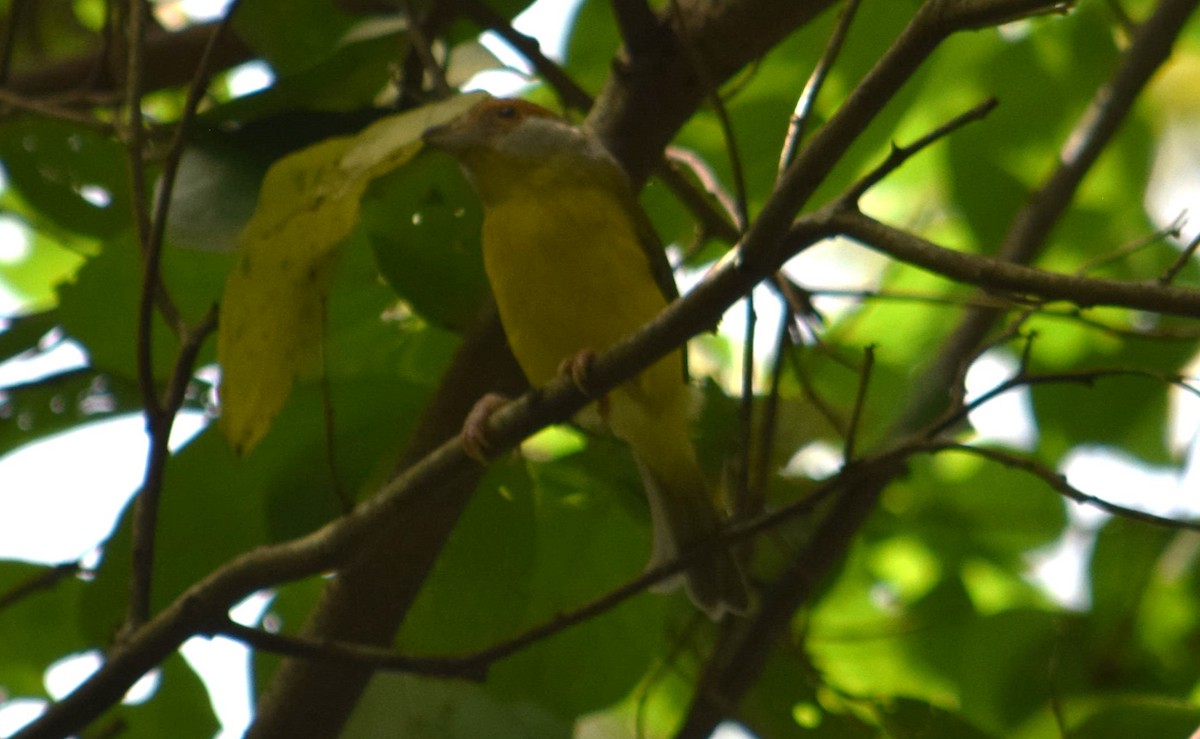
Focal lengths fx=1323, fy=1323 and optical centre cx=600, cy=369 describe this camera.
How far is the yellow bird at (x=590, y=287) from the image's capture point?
2.95 metres

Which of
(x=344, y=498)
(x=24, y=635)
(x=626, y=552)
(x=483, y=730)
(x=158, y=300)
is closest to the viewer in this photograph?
(x=344, y=498)

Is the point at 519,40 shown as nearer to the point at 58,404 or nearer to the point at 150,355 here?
the point at 150,355

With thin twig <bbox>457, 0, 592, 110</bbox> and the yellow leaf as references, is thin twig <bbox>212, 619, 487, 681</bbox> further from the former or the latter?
thin twig <bbox>457, 0, 592, 110</bbox>

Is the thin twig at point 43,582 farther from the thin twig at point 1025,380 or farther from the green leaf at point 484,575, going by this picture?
the thin twig at point 1025,380

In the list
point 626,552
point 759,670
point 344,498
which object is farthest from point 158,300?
point 759,670

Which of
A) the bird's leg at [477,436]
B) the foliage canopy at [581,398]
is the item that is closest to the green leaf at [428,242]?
the foliage canopy at [581,398]

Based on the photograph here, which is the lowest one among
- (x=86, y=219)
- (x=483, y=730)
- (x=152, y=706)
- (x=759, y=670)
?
(x=759, y=670)

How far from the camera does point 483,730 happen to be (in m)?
2.67

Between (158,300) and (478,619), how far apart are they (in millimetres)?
909

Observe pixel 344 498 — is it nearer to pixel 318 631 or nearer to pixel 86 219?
pixel 318 631

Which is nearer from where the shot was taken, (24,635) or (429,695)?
(429,695)

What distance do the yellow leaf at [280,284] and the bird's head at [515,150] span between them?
0.89 meters

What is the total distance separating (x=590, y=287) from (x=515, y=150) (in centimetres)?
52

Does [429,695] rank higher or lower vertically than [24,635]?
lower
